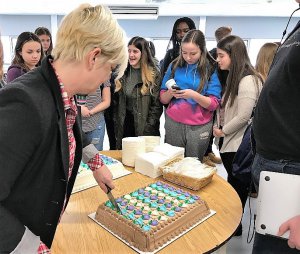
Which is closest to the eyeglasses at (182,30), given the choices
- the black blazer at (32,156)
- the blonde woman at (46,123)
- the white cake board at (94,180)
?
the white cake board at (94,180)

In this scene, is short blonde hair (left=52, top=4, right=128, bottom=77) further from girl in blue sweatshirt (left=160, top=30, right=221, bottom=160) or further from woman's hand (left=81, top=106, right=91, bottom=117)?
woman's hand (left=81, top=106, right=91, bottom=117)

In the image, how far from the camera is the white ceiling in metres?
6.15

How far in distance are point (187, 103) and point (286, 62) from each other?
3.95ft

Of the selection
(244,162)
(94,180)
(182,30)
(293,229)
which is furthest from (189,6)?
(293,229)

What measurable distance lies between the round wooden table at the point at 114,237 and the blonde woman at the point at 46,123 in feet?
0.58

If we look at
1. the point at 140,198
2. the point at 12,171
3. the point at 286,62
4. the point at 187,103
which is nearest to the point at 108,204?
the point at 140,198

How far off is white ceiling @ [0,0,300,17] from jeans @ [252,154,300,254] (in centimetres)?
541

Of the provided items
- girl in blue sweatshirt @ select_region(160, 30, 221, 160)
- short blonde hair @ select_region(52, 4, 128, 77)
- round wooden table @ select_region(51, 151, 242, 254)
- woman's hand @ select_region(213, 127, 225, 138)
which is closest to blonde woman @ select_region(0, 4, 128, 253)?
short blonde hair @ select_region(52, 4, 128, 77)

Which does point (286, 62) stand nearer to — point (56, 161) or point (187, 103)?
point (56, 161)

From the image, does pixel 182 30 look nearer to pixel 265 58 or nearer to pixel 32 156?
pixel 265 58

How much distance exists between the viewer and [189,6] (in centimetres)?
693

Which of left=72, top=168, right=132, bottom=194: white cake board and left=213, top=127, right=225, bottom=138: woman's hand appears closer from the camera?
left=72, top=168, right=132, bottom=194: white cake board

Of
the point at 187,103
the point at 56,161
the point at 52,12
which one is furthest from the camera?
the point at 52,12

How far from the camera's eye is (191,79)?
7.09 ft
